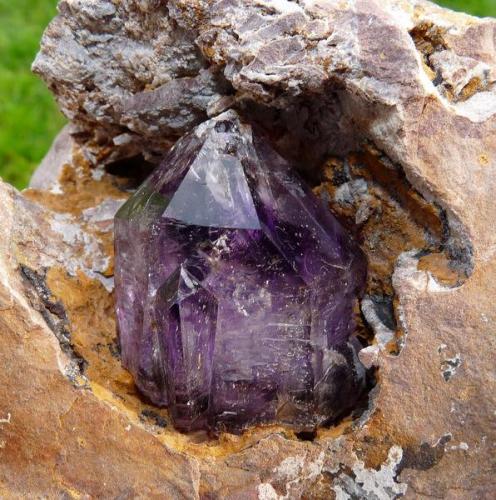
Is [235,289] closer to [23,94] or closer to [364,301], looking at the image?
[364,301]

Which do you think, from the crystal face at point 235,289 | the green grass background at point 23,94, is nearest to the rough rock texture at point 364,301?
the crystal face at point 235,289

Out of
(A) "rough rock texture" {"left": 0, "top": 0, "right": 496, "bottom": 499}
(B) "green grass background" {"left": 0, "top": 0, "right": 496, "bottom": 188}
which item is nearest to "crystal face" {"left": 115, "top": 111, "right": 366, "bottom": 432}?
(A) "rough rock texture" {"left": 0, "top": 0, "right": 496, "bottom": 499}

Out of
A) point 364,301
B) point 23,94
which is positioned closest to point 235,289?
point 364,301

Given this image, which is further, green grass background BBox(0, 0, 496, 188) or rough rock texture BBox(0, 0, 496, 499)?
green grass background BBox(0, 0, 496, 188)

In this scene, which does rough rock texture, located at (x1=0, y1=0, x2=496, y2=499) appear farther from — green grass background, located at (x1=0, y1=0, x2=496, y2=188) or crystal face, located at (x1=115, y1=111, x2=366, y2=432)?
green grass background, located at (x1=0, y1=0, x2=496, y2=188)

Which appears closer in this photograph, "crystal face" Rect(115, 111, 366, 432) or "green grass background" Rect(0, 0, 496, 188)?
"crystal face" Rect(115, 111, 366, 432)
